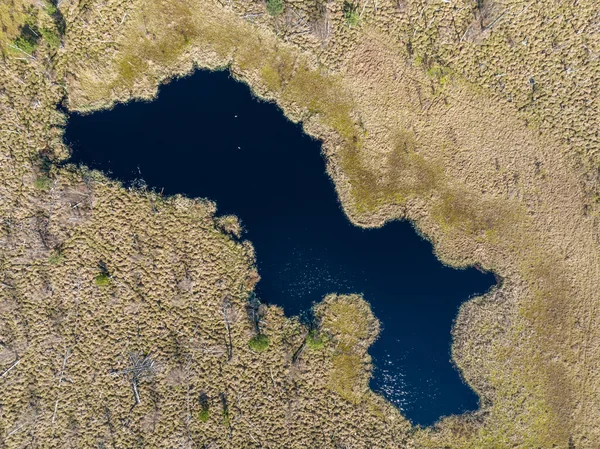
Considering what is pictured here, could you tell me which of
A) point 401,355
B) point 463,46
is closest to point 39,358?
point 401,355

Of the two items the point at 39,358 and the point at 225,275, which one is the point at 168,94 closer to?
the point at 225,275

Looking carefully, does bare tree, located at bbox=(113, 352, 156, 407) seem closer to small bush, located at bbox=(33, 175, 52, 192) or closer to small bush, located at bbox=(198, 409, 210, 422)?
small bush, located at bbox=(198, 409, 210, 422)

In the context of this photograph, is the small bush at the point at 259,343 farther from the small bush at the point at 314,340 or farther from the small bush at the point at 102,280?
the small bush at the point at 102,280

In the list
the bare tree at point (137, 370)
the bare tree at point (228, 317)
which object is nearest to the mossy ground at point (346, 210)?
the bare tree at point (228, 317)

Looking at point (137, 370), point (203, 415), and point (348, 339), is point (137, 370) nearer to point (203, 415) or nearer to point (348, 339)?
point (203, 415)

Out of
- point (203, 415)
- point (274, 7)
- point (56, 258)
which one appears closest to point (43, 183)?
point (56, 258)

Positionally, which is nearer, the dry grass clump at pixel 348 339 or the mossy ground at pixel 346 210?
the mossy ground at pixel 346 210
